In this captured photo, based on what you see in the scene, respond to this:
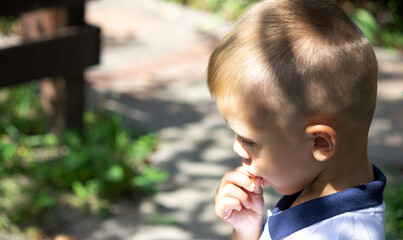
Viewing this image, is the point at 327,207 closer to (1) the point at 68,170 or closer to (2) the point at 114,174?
(2) the point at 114,174

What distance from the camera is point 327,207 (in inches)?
58.9

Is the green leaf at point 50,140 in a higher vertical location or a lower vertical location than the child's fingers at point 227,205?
lower

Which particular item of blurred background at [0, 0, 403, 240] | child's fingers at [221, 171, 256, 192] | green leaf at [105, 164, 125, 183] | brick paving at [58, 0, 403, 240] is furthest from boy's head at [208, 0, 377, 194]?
green leaf at [105, 164, 125, 183]

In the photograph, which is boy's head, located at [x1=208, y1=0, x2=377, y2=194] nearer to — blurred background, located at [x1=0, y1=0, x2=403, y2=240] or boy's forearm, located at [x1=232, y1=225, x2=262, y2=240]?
boy's forearm, located at [x1=232, y1=225, x2=262, y2=240]

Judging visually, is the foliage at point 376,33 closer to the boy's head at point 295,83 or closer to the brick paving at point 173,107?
the brick paving at point 173,107

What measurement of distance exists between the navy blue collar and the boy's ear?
0.35 ft

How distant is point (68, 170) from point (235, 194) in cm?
231

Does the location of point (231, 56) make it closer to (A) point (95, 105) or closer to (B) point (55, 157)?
(B) point (55, 157)

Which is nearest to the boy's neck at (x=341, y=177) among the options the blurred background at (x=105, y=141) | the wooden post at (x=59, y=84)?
Answer: the blurred background at (x=105, y=141)

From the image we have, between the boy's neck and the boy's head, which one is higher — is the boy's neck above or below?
below

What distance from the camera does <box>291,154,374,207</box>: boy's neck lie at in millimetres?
1521

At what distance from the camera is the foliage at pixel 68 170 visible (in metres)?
3.51

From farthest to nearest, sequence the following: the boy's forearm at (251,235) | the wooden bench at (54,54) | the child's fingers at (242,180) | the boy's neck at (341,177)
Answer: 1. the wooden bench at (54,54)
2. the boy's forearm at (251,235)
3. the child's fingers at (242,180)
4. the boy's neck at (341,177)

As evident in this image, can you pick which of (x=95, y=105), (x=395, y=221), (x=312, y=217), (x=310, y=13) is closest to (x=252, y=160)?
(x=312, y=217)
